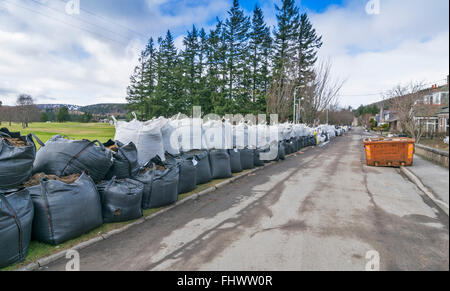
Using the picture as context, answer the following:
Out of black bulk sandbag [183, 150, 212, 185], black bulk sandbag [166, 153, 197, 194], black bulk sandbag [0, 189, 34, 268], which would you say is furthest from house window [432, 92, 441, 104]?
black bulk sandbag [0, 189, 34, 268]

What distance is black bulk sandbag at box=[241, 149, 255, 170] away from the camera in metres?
9.83

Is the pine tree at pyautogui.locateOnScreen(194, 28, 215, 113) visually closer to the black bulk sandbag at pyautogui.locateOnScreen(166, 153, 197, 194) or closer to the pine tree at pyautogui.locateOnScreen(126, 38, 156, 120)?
the pine tree at pyautogui.locateOnScreen(126, 38, 156, 120)

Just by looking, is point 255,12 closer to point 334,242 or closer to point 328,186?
point 328,186

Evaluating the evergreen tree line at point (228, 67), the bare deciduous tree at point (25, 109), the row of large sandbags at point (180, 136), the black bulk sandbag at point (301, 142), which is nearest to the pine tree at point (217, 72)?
the evergreen tree line at point (228, 67)

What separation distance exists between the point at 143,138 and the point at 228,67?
2812 centimetres

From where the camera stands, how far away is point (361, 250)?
3393mm

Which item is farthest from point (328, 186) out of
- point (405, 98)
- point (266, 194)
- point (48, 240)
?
point (405, 98)

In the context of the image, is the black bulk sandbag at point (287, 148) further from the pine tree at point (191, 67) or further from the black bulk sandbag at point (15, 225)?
the pine tree at point (191, 67)

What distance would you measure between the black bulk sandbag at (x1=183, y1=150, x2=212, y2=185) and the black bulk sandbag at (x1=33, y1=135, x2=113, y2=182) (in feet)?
8.76

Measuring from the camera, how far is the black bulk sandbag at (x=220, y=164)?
7.91 metres

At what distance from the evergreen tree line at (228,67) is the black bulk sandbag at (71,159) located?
2741 cm
